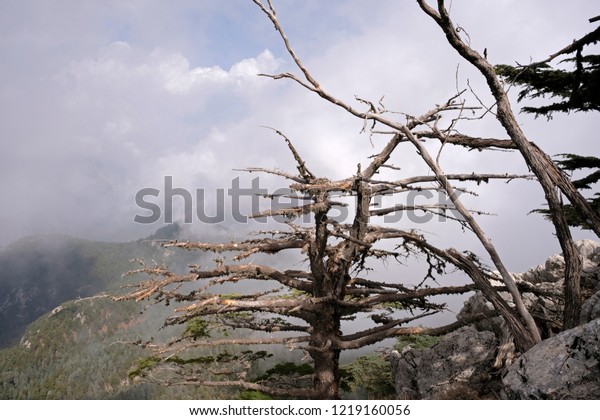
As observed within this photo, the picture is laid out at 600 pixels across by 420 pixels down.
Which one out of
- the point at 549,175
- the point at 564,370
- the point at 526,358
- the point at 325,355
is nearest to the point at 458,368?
the point at 325,355

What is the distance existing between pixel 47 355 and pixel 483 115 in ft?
759

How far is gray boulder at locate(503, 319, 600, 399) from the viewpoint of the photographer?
14.3 ft

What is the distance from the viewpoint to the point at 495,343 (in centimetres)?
826

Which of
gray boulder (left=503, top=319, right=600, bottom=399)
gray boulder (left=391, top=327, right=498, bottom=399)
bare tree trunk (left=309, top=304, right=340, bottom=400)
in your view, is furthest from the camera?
bare tree trunk (left=309, top=304, right=340, bottom=400)

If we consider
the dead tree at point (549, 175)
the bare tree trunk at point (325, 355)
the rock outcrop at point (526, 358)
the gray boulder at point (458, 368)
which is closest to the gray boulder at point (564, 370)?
the rock outcrop at point (526, 358)

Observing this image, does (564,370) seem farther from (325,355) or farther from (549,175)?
(325,355)

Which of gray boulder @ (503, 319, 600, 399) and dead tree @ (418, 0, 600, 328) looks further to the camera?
dead tree @ (418, 0, 600, 328)

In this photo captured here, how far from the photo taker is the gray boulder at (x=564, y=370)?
434cm

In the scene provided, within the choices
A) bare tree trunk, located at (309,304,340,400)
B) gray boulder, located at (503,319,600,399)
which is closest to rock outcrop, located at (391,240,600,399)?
gray boulder, located at (503,319,600,399)

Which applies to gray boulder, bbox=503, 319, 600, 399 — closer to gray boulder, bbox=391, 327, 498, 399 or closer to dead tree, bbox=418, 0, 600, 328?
dead tree, bbox=418, 0, 600, 328

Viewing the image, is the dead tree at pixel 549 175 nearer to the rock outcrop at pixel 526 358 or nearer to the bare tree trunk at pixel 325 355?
the rock outcrop at pixel 526 358

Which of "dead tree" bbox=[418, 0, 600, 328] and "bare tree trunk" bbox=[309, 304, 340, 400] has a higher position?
"dead tree" bbox=[418, 0, 600, 328]

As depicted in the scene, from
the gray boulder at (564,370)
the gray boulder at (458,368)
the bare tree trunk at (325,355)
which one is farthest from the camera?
the bare tree trunk at (325,355)
